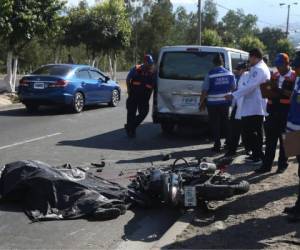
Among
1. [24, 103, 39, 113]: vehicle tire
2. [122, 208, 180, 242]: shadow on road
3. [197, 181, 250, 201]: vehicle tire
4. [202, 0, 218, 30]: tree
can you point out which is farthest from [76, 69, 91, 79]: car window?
[202, 0, 218, 30]: tree

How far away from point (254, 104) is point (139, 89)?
158 inches

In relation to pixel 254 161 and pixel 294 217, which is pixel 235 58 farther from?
pixel 294 217

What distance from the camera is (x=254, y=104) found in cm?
919

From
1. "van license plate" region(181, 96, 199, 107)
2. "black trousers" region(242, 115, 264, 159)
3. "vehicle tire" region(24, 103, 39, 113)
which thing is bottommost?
"vehicle tire" region(24, 103, 39, 113)

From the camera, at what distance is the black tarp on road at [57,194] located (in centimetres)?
649

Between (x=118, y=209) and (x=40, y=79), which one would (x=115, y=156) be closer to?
(x=118, y=209)

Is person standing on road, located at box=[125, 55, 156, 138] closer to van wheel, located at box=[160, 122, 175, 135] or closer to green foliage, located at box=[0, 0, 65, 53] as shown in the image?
van wheel, located at box=[160, 122, 175, 135]

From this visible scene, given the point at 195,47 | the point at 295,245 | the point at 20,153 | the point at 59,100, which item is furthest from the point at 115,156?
the point at 59,100

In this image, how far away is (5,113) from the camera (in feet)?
57.5

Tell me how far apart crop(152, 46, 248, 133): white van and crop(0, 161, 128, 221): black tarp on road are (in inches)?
225

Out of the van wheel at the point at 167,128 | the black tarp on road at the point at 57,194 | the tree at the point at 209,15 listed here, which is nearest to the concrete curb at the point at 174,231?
the black tarp on road at the point at 57,194

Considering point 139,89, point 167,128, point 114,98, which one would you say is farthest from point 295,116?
point 114,98

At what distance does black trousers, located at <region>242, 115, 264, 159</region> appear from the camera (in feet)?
30.6

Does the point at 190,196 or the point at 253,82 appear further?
the point at 253,82
